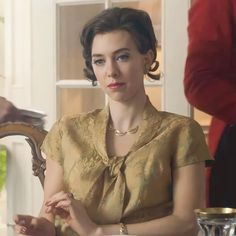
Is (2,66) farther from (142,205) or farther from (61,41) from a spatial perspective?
(142,205)

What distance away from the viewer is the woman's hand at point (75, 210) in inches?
42.4

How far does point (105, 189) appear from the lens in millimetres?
1128

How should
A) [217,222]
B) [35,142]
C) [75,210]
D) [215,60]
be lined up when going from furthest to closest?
[35,142] < [215,60] < [75,210] < [217,222]

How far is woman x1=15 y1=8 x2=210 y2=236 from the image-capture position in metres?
1.10

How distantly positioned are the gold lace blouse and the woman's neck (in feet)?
0.06

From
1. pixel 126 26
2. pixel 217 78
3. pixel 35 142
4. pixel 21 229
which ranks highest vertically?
pixel 126 26

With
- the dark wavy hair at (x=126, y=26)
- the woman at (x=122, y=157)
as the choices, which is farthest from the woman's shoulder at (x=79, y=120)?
the dark wavy hair at (x=126, y=26)

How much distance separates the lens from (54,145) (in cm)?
120

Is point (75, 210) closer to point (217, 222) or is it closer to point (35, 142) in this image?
point (217, 222)

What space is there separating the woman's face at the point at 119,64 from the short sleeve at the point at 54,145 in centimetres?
14

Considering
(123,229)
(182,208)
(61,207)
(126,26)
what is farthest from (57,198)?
(126,26)

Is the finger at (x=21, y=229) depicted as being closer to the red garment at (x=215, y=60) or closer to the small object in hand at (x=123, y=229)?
the small object in hand at (x=123, y=229)

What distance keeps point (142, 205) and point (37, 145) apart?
0.44 metres

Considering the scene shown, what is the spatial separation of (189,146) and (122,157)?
5.1 inches
